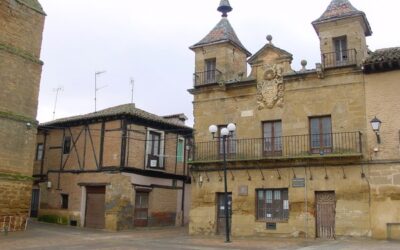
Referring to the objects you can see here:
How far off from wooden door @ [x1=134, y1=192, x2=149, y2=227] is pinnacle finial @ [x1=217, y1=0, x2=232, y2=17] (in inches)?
453

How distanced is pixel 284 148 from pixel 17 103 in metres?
13.4

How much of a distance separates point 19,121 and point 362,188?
16.5 meters

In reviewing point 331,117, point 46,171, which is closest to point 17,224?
point 46,171

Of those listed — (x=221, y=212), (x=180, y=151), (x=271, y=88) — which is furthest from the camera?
(x=180, y=151)

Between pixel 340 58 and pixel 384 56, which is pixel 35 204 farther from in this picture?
pixel 384 56

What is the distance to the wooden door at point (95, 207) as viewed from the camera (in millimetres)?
25438

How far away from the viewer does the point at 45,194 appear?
28328mm

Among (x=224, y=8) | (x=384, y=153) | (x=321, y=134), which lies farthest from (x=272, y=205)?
(x=224, y=8)

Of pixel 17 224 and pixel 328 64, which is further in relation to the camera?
pixel 17 224

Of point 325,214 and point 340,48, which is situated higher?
point 340,48

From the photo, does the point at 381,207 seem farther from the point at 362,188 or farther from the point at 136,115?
the point at 136,115

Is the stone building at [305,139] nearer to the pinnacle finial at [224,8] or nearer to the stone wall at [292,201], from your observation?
the stone wall at [292,201]

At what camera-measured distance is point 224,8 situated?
1003 inches

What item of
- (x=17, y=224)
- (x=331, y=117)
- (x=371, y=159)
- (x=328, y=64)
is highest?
(x=328, y=64)
